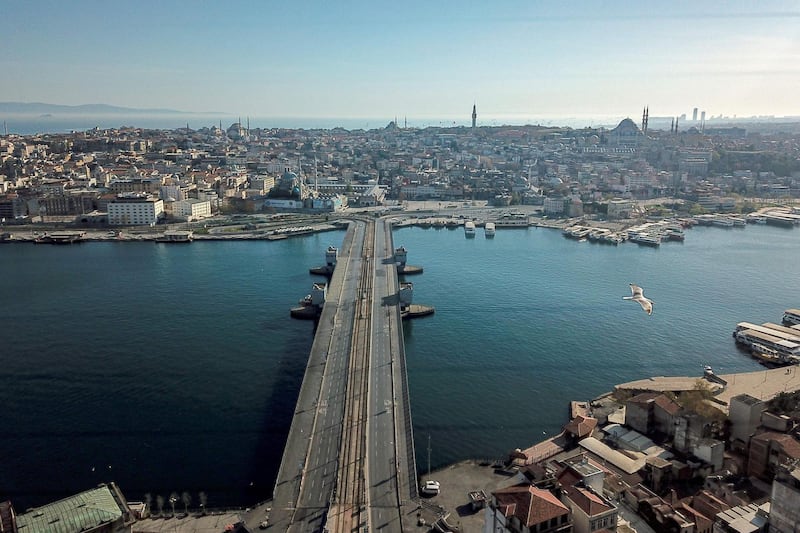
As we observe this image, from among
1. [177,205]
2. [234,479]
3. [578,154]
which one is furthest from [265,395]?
[578,154]

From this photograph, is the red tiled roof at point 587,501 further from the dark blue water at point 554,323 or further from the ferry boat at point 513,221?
the ferry boat at point 513,221

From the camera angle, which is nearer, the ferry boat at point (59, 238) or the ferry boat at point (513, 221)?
the ferry boat at point (59, 238)

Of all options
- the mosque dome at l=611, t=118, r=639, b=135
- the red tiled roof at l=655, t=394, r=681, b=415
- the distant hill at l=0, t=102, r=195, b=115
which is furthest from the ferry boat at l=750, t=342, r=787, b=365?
the distant hill at l=0, t=102, r=195, b=115

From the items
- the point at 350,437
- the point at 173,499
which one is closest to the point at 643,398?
the point at 350,437

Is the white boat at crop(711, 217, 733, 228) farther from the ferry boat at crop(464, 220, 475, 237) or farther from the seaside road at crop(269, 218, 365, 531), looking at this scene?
the seaside road at crop(269, 218, 365, 531)

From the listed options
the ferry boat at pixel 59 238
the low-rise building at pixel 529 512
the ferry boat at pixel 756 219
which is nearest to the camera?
the low-rise building at pixel 529 512

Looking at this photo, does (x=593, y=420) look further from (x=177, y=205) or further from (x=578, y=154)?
(x=578, y=154)

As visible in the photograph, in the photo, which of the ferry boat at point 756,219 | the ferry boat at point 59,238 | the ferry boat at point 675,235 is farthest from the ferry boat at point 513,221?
the ferry boat at point 59,238
